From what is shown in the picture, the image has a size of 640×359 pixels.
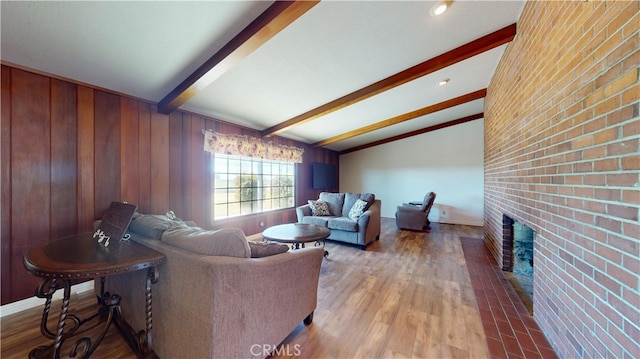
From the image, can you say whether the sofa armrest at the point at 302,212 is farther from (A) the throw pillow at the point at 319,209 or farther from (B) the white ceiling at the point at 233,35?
(B) the white ceiling at the point at 233,35

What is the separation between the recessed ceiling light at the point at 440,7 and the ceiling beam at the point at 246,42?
1.09 metres

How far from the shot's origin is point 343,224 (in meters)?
3.69

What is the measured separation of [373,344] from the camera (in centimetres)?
151

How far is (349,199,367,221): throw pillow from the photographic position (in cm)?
383

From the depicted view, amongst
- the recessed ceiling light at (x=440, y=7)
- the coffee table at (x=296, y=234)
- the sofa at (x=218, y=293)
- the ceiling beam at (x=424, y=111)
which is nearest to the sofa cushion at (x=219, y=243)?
the sofa at (x=218, y=293)

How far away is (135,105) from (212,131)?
1.00 m

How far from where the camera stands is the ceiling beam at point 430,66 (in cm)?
233

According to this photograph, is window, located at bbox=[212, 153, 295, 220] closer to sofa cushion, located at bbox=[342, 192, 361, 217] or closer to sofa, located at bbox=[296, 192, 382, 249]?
sofa, located at bbox=[296, 192, 382, 249]

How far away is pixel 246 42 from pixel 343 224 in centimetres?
293

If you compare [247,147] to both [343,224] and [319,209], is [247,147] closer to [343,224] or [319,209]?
[319,209]

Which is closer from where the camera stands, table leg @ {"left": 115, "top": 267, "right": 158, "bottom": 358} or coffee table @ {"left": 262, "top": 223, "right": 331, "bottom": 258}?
table leg @ {"left": 115, "top": 267, "right": 158, "bottom": 358}

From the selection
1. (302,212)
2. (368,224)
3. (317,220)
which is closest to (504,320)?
(368,224)

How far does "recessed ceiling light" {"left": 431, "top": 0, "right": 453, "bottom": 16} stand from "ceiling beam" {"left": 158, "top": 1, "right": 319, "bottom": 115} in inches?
42.9

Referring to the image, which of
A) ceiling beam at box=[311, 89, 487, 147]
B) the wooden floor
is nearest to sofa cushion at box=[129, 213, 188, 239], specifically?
the wooden floor
